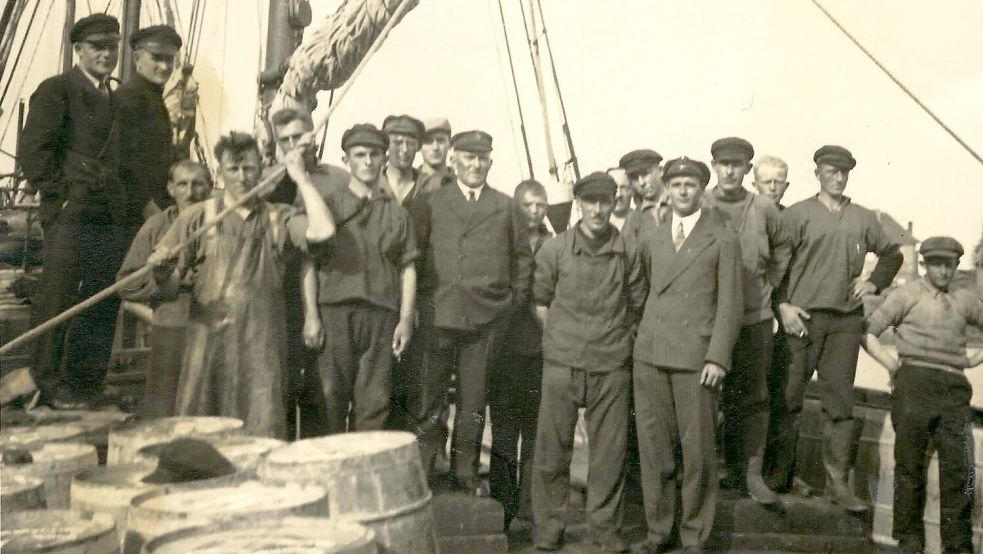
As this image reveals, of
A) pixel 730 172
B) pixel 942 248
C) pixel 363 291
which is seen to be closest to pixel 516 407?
pixel 363 291

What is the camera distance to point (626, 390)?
12.1ft

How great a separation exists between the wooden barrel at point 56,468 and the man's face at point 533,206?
2206 mm

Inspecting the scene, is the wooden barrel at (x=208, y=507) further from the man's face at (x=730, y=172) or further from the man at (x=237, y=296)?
the man's face at (x=730, y=172)

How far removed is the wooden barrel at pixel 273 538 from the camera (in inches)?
69.1

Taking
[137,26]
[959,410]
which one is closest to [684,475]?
[959,410]

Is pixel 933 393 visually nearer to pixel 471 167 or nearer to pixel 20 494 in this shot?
pixel 471 167

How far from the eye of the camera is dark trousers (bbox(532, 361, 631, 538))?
12.0 ft

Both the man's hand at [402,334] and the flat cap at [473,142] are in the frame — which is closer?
the man's hand at [402,334]

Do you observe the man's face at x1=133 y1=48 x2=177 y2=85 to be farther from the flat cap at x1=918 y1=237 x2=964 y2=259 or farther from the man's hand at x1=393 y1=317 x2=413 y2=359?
the flat cap at x1=918 y1=237 x2=964 y2=259

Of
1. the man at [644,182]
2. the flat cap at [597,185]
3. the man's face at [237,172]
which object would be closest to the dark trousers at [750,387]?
the man at [644,182]

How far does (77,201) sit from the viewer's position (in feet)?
10.2

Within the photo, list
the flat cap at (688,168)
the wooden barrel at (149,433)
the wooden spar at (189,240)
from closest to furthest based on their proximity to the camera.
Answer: the wooden barrel at (149,433) → the wooden spar at (189,240) → the flat cap at (688,168)

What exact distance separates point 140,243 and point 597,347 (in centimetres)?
170

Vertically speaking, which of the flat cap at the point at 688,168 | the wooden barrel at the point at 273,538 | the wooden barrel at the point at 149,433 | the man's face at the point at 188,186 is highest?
the flat cap at the point at 688,168
